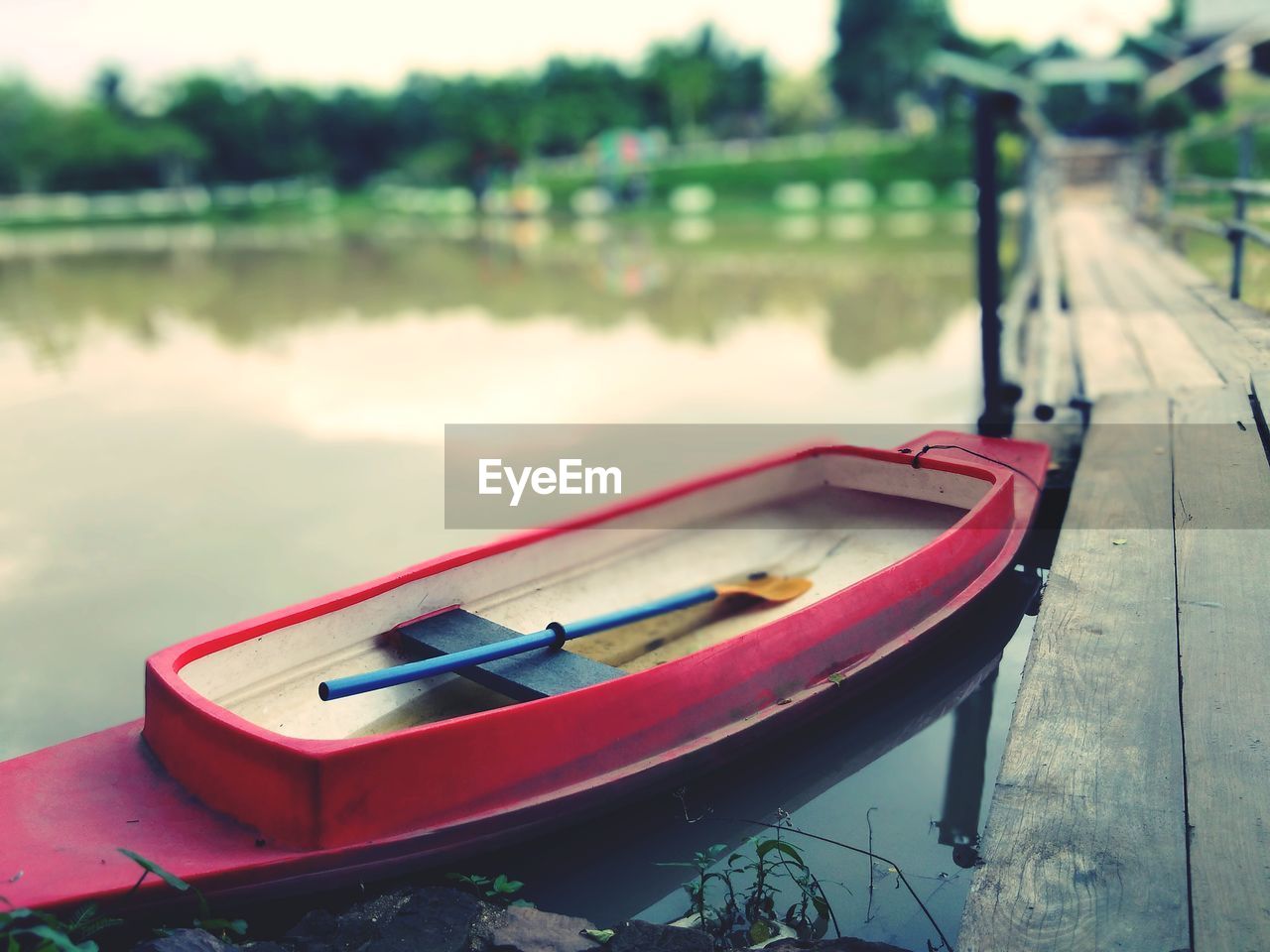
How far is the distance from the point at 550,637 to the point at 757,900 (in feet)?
4.07

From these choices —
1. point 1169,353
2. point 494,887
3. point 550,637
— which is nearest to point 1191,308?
point 1169,353

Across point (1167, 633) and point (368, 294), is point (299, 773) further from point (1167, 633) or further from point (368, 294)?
point (368, 294)

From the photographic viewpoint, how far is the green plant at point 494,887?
12.2ft

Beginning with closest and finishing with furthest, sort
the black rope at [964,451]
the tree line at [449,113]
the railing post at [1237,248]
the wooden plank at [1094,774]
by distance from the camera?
the wooden plank at [1094,774], the black rope at [964,451], the railing post at [1237,248], the tree line at [449,113]

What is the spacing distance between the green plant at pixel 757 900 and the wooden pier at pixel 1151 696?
80 centimetres

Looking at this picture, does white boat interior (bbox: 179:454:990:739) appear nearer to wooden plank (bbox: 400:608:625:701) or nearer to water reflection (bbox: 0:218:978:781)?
wooden plank (bbox: 400:608:625:701)

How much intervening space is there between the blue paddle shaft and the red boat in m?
0.08

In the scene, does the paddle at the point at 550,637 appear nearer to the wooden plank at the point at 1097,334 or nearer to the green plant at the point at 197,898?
the green plant at the point at 197,898

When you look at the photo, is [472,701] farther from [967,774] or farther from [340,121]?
[340,121]

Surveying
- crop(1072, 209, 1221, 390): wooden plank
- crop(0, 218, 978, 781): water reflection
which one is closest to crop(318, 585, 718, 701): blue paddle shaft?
crop(0, 218, 978, 781): water reflection

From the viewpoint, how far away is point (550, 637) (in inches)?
175

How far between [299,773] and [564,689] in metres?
1.01

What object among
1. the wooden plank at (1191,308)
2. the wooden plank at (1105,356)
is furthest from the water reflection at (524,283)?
the wooden plank at (1105,356)

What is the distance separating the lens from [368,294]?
22.2m
